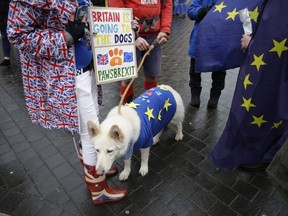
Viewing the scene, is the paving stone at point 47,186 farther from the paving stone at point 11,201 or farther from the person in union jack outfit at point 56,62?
the person in union jack outfit at point 56,62

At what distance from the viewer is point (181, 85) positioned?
628 centimetres

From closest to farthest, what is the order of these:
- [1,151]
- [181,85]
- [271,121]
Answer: [271,121] → [1,151] → [181,85]

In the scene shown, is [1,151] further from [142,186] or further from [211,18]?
[211,18]

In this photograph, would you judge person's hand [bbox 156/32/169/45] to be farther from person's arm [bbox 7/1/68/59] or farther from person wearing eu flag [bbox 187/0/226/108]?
person's arm [bbox 7/1/68/59]

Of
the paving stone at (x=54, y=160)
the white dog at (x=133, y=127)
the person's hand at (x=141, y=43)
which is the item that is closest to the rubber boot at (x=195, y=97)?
the white dog at (x=133, y=127)

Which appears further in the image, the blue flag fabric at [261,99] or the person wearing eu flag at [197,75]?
the person wearing eu flag at [197,75]

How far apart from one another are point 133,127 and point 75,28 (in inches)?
50.1

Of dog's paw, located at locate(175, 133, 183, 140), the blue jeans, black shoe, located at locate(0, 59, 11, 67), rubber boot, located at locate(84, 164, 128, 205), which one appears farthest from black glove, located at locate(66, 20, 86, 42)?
black shoe, located at locate(0, 59, 11, 67)

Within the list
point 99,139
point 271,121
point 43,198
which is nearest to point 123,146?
point 99,139

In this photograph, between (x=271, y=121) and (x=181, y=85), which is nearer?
(x=271, y=121)

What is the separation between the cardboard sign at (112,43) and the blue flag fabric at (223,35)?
90cm

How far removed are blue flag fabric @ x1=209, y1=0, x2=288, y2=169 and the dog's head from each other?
134 cm

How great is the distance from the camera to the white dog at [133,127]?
2557 millimetres

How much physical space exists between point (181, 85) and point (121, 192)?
3829 mm
